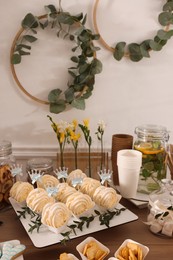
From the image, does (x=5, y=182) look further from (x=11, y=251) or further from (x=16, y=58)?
(x=16, y=58)

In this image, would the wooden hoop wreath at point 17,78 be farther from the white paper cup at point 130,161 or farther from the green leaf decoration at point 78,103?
the white paper cup at point 130,161

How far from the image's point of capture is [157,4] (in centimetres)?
157

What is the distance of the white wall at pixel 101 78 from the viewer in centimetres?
158

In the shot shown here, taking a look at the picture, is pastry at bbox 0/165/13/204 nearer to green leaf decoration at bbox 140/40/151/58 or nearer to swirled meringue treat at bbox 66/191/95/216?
swirled meringue treat at bbox 66/191/95/216

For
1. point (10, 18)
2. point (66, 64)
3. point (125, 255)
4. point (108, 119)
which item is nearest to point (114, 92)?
point (108, 119)

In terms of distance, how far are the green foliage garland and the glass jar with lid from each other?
1.48ft

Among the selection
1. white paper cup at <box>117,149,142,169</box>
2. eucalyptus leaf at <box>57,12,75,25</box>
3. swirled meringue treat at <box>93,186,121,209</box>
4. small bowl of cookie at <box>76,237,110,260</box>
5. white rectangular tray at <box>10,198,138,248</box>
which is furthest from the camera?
eucalyptus leaf at <box>57,12,75,25</box>

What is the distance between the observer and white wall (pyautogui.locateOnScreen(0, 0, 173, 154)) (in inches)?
62.3

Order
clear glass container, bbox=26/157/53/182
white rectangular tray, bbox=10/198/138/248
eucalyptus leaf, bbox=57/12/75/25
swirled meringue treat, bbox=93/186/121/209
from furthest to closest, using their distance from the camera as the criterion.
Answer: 1. eucalyptus leaf, bbox=57/12/75/25
2. clear glass container, bbox=26/157/53/182
3. swirled meringue treat, bbox=93/186/121/209
4. white rectangular tray, bbox=10/198/138/248

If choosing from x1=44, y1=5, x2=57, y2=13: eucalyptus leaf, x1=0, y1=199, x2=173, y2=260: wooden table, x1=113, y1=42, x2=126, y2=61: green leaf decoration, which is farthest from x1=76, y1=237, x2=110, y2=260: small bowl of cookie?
x1=44, y1=5, x2=57, y2=13: eucalyptus leaf

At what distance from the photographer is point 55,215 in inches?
35.4

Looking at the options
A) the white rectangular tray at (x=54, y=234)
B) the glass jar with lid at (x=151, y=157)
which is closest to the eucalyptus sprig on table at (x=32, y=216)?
the white rectangular tray at (x=54, y=234)

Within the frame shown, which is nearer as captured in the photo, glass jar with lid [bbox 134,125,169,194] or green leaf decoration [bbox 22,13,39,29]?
glass jar with lid [bbox 134,125,169,194]

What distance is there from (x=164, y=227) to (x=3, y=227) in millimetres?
503
